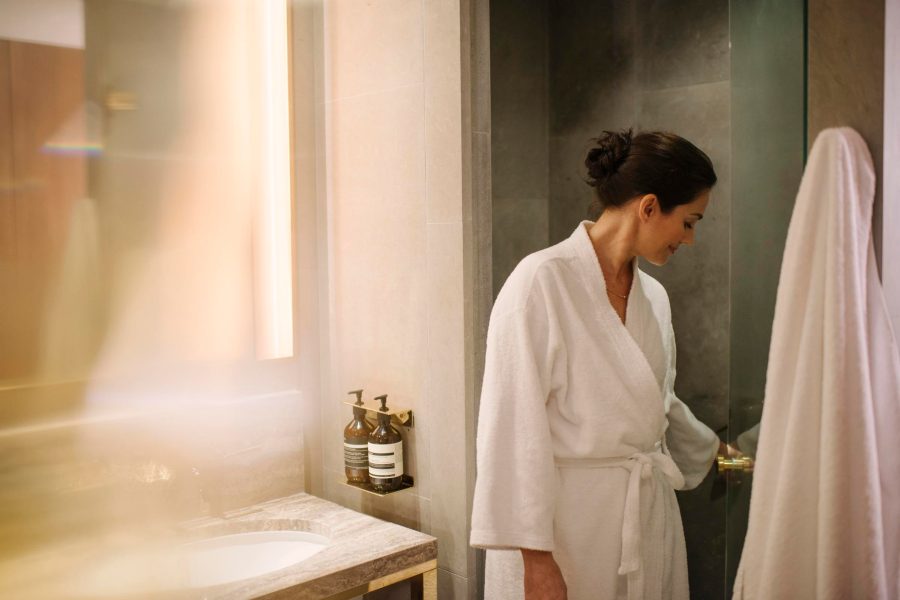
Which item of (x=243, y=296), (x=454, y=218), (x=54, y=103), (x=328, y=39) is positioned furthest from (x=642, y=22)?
(x=54, y=103)

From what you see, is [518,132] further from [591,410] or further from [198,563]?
[198,563]

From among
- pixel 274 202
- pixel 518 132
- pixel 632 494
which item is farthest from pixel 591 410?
pixel 274 202

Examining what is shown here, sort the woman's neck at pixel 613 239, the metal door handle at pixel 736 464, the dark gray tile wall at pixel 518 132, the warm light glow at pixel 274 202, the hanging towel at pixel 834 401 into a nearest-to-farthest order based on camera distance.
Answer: the hanging towel at pixel 834 401
the metal door handle at pixel 736 464
the woman's neck at pixel 613 239
the dark gray tile wall at pixel 518 132
the warm light glow at pixel 274 202

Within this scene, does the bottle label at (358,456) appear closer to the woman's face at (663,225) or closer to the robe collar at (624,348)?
the robe collar at (624,348)

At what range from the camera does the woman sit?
1.40 metres

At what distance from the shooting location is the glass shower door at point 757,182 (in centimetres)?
96

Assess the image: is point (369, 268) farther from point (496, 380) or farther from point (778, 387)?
point (778, 387)

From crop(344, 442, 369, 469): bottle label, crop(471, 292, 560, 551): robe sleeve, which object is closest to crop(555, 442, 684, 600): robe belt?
crop(471, 292, 560, 551): robe sleeve

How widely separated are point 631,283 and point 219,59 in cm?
115

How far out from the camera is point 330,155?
2.07 m

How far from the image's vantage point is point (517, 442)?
1.40 meters

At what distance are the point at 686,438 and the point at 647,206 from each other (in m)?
0.54

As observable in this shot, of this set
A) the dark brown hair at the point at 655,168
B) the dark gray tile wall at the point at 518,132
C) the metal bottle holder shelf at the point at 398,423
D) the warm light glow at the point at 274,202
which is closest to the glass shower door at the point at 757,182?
the dark brown hair at the point at 655,168

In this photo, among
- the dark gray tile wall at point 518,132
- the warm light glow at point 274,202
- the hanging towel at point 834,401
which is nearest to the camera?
the hanging towel at point 834,401
